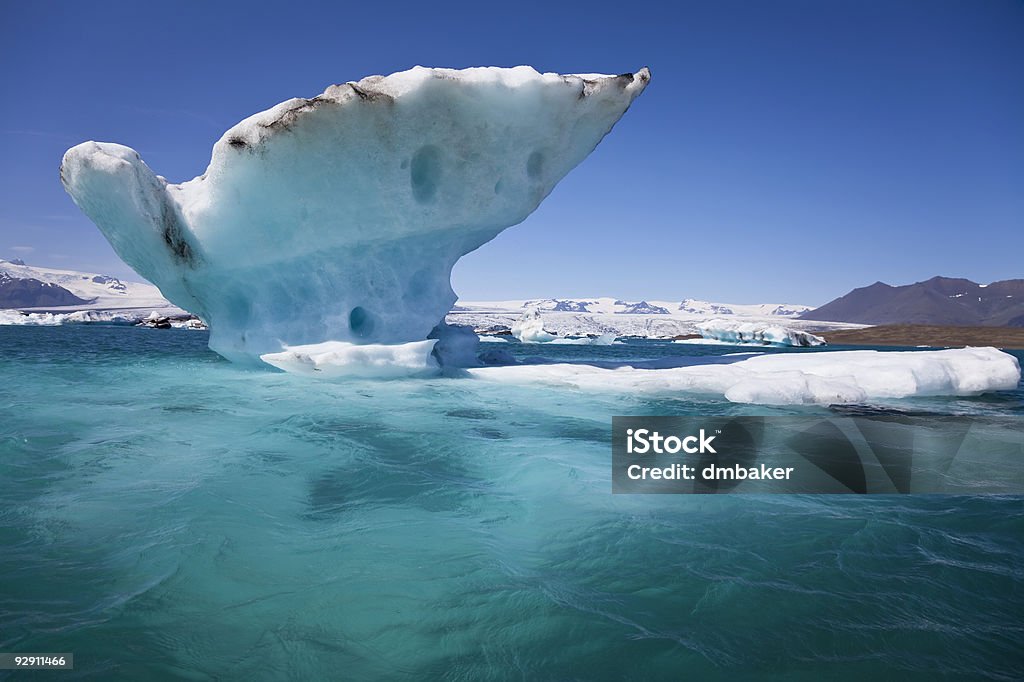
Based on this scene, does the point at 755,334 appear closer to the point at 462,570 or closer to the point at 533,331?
the point at 533,331

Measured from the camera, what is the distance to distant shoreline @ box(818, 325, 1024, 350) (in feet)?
166

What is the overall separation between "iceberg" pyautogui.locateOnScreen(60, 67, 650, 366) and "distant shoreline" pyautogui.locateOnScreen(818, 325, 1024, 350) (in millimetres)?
52002

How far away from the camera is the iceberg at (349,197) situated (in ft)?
32.2

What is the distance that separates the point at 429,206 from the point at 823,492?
878cm

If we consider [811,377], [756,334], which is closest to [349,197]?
[811,377]

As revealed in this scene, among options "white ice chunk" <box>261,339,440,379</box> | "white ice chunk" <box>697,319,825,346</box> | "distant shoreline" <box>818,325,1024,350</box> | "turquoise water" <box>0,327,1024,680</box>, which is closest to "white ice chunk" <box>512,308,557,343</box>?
"white ice chunk" <box>697,319,825,346</box>

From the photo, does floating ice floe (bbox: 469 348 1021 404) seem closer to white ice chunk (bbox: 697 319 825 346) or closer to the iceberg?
the iceberg

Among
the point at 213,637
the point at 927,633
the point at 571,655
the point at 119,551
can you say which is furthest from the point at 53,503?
the point at 927,633

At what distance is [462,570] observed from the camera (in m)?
3.25

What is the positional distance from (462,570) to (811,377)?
348 inches

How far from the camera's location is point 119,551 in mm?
3293

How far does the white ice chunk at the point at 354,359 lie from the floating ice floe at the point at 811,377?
4.76 ft

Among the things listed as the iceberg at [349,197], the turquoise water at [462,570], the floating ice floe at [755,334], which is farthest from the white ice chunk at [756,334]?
the turquoise water at [462,570]

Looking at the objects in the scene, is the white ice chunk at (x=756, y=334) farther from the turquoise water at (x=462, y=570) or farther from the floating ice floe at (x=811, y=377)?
the turquoise water at (x=462, y=570)
